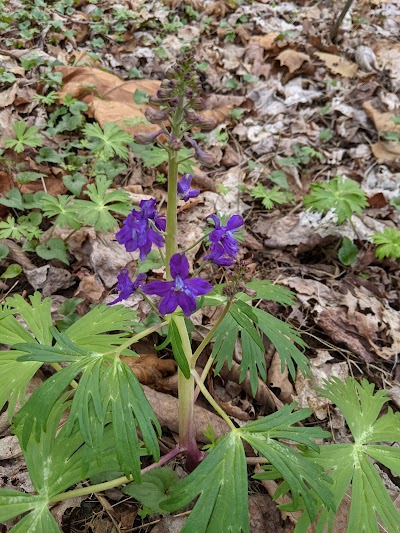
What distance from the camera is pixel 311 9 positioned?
7328mm

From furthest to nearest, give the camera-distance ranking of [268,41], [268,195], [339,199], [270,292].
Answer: [268,41] < [268,195] < [339,199] < [270,292]

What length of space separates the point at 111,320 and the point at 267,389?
1.16 meters

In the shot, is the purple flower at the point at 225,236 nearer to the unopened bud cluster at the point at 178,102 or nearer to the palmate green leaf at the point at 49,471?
the unopened bud cluster at the point at 178,102

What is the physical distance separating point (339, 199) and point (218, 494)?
2.85 metres

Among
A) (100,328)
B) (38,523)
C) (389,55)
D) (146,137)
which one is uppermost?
(146,137)

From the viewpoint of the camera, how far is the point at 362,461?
1.94m

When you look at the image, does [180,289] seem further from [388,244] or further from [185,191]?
[388,244]

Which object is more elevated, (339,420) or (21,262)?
(21,262)

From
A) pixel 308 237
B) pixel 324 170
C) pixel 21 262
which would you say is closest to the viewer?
pixel 21 262

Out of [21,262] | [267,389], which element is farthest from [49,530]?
[21,262]

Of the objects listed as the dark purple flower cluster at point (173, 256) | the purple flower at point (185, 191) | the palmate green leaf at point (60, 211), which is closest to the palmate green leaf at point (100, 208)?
the palmate green leaf at point (60, 211)

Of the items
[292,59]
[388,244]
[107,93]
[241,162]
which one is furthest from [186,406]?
[292,59]

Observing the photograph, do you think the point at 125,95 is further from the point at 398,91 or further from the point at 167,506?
the point at 167,506

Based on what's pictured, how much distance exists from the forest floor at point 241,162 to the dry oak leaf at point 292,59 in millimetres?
21
